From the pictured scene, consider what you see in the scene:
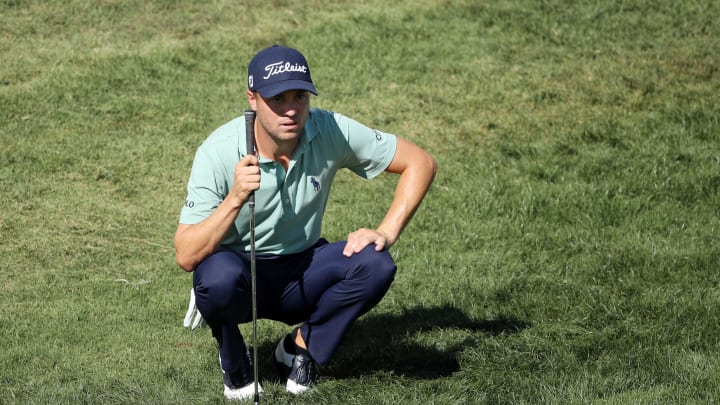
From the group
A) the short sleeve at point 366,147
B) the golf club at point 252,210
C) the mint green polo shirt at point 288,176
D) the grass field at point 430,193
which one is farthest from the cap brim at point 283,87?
the grass field at point 430,193

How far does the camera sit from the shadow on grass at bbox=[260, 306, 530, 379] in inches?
255

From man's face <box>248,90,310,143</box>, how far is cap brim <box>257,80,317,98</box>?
70 mm

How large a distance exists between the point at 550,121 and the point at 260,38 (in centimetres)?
298

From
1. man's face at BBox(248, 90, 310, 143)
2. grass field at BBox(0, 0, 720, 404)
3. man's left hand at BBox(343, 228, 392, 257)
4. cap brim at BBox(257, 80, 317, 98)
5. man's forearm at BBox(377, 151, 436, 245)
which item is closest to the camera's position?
cap brim at BBox(257, 80, 317, 98)

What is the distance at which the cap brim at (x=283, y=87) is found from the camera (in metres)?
5.55

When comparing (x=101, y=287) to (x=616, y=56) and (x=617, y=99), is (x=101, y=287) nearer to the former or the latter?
(x=617, y=99)

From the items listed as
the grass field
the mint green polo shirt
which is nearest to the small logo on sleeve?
the mint green polo shirt

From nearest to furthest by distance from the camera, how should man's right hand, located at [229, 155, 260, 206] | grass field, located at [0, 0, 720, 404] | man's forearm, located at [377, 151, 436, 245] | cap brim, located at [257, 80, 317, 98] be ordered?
man's right hand, located at [229, 155, 260, 206], cap brim, located at [257, 80, 317, 98], man's forearm, located at [377, 151, 436, 245], grass field, located at [0, 0, 720, 404]

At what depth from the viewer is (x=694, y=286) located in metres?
7.46

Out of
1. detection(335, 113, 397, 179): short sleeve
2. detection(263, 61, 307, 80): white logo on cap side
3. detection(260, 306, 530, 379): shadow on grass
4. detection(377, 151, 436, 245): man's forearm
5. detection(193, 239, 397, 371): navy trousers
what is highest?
detection(263, 61, 307, 80): white logo on cap side

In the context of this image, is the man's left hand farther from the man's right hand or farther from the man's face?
the man's right hand

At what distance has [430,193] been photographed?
9.20m

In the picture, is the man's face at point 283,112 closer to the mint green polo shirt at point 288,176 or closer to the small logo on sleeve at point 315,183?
the mint green polo shirt at point 288,176

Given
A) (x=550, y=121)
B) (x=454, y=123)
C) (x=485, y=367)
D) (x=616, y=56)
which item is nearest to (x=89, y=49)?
(x=454, y=123)
